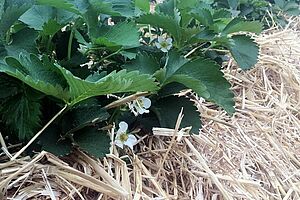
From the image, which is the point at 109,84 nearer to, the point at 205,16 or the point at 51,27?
the point at 51,27

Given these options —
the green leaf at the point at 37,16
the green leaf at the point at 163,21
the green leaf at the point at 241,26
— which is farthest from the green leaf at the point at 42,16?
the green leaf at the point at 241,26

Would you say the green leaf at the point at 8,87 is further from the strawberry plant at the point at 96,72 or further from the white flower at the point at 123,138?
the white flower at the point at 123,138

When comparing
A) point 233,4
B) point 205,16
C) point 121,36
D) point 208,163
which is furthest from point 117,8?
point 233,4

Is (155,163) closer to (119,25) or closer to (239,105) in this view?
(119,25)

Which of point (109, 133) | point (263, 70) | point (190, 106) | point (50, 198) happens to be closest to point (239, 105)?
point (263, 70)

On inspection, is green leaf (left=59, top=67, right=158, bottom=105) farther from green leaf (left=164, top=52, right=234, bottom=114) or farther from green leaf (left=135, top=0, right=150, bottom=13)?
green leaf (left=135, top=0, right=150, bottom=13)

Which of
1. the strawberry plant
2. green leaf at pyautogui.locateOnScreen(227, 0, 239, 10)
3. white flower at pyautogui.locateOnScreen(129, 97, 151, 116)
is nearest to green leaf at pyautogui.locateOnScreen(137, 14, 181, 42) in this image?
the strawberry plant
